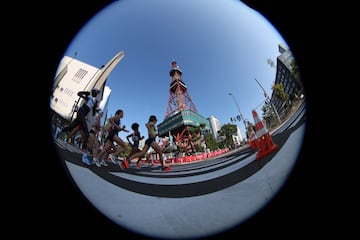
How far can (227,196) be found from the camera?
3.36 feet

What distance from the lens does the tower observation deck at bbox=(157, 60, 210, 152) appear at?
0.98 meters

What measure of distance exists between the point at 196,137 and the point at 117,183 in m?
0.65

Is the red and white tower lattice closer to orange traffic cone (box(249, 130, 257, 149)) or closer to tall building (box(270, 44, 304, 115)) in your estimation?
orange traffic cone (box(249, 130, 257, 149))

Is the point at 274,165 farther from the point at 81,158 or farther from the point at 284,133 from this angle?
the point at 81,158

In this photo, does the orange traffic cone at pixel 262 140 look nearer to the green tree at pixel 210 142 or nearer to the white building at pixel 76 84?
the green tree at pixel 210 142

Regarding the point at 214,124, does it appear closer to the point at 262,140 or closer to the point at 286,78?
the point at 262,140

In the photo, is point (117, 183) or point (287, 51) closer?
point (117, 183)

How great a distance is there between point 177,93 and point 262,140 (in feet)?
2.14

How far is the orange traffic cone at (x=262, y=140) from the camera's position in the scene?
0.99m

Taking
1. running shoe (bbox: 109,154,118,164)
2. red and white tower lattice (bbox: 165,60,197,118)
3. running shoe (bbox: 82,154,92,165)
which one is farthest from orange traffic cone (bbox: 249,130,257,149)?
running shoe (bbox: 82,154,92,165)

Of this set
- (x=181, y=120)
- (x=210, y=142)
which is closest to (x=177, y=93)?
(x=181, y=120)

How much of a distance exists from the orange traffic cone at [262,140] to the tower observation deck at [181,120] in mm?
317

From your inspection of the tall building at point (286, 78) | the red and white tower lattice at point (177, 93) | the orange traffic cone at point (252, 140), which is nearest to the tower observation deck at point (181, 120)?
the red and white tower lattice at point (177, 93)

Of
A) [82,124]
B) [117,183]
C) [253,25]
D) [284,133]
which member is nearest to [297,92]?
[284,133]
